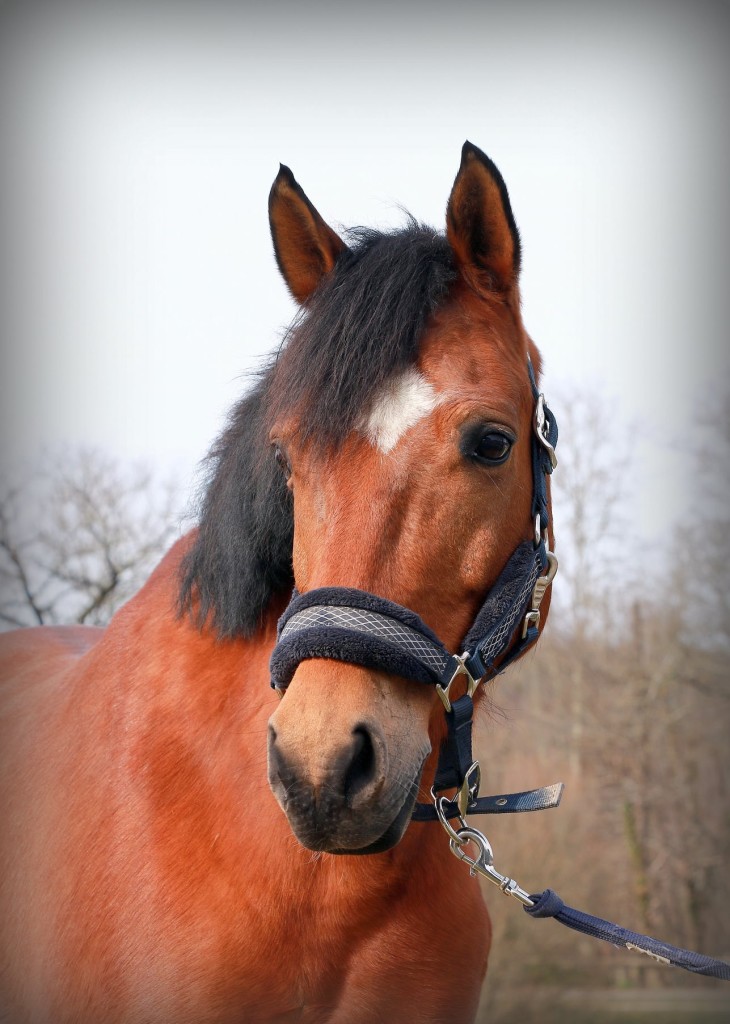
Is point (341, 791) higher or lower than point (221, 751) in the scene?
higher

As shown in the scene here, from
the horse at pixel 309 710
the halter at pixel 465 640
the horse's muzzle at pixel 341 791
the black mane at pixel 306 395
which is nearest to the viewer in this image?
the horse's muzzle at pixel 341 791

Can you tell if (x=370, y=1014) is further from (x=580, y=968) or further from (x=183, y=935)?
(x=580, y=968)

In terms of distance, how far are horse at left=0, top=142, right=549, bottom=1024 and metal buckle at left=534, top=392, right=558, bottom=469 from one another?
4cm

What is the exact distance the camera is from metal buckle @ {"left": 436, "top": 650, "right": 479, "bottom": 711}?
254cm

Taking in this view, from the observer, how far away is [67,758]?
337 cm

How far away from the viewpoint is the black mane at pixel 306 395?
2.76 m

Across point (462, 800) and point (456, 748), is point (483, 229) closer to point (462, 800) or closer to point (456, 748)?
point (456, 748)

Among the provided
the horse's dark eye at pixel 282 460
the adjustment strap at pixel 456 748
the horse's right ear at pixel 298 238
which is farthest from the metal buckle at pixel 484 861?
the horse's right ear at pixel 298 238

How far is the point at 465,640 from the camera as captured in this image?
8.82 feet

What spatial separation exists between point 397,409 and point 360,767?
3.56ft

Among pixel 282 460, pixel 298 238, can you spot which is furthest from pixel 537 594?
pixel 298 238

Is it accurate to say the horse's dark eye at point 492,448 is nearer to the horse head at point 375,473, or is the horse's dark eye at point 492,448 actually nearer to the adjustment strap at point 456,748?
the horse head at point 375,473

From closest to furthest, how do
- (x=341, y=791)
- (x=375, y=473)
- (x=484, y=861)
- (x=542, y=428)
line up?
(x=341, y=791) < (x=375, y=473) < (x=484, y=861) < (x=542, y=428)

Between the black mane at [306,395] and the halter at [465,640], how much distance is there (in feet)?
1.38
